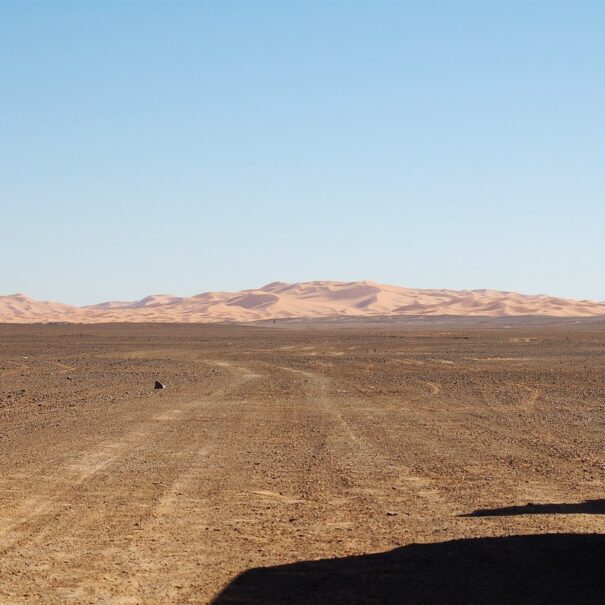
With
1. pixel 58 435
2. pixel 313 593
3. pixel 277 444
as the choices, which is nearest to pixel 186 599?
pixel 313 593

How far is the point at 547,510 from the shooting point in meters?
9.97

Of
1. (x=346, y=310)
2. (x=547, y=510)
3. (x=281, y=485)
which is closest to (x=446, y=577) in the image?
(x=547, y=510)

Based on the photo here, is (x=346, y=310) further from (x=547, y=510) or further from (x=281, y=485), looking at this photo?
(x=547, y=510)

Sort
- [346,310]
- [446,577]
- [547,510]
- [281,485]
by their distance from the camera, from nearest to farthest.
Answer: [446,577] → [547,510] → [281,485] → [346,310]

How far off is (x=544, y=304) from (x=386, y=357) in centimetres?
12287

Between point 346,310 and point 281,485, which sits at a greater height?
point 346,310

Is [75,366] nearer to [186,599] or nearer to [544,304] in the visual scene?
[186,599]

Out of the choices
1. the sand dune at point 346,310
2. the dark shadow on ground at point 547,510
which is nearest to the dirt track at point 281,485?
the dark shadow on ground at point 547,510

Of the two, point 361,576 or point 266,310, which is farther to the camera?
point 266,310

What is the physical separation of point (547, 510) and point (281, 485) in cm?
308

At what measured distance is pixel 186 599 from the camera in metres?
6.79

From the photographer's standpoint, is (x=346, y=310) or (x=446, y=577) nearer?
(x=446, y=577)

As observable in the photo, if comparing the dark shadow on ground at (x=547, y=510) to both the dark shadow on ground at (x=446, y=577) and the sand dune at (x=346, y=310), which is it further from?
the sand dune at (x=346, y=310)

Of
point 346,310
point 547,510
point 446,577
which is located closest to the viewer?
point 446,577
